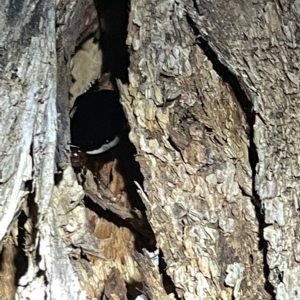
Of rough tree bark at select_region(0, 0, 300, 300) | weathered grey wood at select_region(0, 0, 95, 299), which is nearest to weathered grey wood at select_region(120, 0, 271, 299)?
rough tree bark at select_region(0, 0, 300, 300)

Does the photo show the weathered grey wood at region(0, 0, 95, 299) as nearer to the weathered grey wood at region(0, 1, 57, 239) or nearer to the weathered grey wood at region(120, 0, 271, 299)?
the weathered grey wood at region(0, 1, 57, 239)

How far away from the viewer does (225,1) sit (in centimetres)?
108

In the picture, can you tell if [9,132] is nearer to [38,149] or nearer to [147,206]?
[38,149]

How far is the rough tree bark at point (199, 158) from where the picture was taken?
1.04 metres

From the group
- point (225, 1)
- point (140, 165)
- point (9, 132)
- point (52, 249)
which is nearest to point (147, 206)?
point (140, 165)

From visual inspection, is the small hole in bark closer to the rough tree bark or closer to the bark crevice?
the rough tree bark

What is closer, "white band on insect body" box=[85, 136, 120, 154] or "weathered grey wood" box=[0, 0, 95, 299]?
"weathered grey wood" box=[0, 0, 95, 299]

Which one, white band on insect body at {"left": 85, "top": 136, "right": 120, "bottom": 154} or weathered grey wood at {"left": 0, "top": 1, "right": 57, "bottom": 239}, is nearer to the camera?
weathered grey wood at {"left": 0, "top": 1, "right": 57, "bottom": 239}

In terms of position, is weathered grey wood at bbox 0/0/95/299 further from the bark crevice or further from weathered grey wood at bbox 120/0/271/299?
the bark crevice

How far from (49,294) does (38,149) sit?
0.24 meters

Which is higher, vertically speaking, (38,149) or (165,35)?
(165,35)

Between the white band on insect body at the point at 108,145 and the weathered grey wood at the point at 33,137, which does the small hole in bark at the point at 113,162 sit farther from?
the weathered grey wood at the point at 33,137

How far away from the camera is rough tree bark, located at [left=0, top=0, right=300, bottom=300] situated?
1.04 meters

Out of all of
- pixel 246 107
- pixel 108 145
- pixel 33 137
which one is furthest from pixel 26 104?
pixel 246 107
